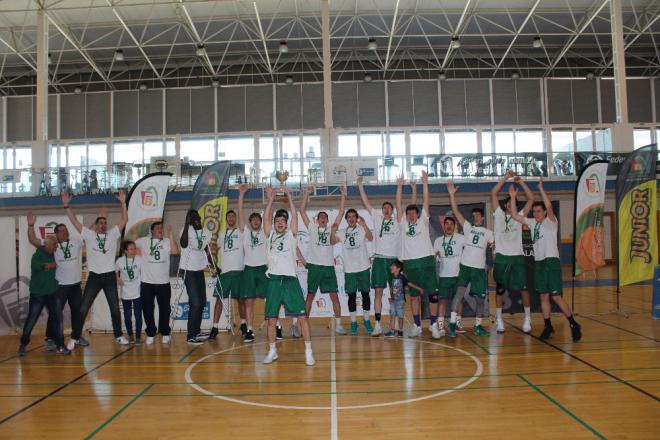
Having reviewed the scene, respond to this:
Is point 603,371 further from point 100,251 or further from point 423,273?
point 100,251

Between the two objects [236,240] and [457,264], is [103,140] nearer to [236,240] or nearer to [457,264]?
[236,240]

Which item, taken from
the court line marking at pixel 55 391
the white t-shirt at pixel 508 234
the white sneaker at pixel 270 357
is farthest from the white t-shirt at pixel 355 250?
the court line marking at pixel 55 391

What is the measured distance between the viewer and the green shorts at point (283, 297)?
21.8 feet

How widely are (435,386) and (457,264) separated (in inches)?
123

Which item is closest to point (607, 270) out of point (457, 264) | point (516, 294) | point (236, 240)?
point (516, 294)

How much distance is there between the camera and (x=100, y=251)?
8.12 meters

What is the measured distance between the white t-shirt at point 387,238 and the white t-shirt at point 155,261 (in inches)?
136

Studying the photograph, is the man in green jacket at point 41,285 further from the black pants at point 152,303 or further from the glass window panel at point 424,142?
the glass window panel at point 424,142

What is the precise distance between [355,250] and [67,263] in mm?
4599

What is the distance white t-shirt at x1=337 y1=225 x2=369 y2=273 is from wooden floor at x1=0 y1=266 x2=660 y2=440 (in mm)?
1198

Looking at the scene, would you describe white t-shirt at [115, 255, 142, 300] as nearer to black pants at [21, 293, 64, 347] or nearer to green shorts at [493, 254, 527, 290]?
black pants at [21, 293, 64, 347]

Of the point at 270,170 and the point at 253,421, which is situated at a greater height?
the point at 270,170

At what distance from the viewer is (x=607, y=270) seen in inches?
845

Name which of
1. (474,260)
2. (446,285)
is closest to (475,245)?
(474,260)
